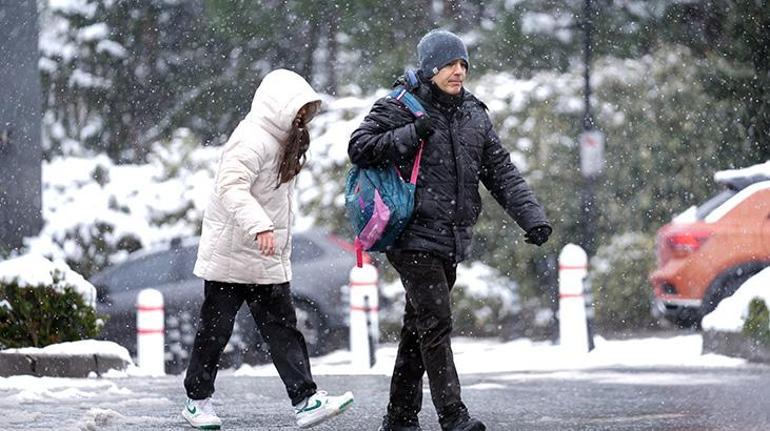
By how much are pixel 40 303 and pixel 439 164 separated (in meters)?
5.67

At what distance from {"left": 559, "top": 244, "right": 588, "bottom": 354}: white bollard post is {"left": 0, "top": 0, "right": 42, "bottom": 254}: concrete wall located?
4029mm

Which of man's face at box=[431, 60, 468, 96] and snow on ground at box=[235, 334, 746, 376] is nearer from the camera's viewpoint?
man's face at box=[431, 60, 468, 96]

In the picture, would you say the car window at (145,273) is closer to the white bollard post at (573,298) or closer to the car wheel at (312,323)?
the car wheel at (312,323)

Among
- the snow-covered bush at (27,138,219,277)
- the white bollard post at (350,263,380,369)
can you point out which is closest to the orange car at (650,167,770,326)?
the white bollard post at (350,263,380,369)

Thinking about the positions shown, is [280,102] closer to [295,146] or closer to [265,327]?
[295,146]

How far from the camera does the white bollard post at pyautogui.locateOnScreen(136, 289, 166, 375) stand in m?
12.7

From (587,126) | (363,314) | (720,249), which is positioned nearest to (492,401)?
(363,314)

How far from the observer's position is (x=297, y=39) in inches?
884

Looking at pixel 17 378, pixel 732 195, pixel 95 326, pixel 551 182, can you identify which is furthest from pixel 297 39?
pixel 17 378

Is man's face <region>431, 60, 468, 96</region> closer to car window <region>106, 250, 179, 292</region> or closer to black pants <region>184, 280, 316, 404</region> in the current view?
black pants <region>184, 280, 316, 404</region>

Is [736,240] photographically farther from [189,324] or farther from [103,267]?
[103,267]

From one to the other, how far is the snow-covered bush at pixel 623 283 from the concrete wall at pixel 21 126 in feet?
26.3

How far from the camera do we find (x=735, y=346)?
510 inches

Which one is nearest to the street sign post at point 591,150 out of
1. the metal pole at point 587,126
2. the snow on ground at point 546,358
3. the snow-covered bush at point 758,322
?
the metal pole at point 587,126
